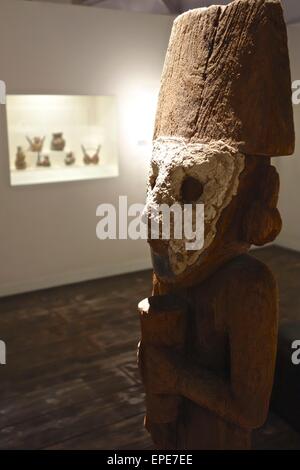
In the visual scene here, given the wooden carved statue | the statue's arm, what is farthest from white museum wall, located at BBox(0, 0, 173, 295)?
the statue's arm

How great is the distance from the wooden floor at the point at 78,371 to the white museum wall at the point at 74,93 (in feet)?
1.22

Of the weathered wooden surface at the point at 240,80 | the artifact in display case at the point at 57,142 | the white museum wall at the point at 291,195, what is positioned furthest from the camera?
the white museum wall at the point at 291,195

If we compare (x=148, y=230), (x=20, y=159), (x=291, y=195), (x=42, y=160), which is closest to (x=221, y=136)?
(x=148, y=230)

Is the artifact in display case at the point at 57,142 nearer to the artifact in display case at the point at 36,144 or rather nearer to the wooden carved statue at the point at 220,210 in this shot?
the artifact in display case at the point at 36,144

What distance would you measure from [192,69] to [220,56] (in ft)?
0.34

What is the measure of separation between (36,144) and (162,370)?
4641 millimetres

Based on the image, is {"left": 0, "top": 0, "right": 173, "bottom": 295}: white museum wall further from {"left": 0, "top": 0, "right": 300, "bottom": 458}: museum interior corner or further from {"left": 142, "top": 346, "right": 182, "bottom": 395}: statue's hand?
{"left": 142, "top": 346, "right": 182, "bottom": 395}: statue's hand

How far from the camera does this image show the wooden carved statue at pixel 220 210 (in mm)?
1491

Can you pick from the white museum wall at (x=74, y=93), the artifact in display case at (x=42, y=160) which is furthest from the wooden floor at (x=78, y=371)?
the artifact in display case at (x=42, y=160)

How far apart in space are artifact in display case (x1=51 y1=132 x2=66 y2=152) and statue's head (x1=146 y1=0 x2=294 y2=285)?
4451 millimetres

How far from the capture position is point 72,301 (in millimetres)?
5441
